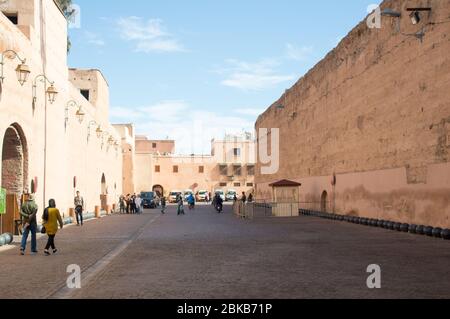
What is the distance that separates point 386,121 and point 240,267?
50.9 feet

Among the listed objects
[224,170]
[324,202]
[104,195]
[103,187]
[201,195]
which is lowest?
[324,202]

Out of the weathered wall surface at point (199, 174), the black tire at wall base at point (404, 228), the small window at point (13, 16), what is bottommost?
the black tire at wall base at point (404, 228)

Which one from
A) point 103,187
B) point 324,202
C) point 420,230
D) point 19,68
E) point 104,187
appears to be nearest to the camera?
point 420,230

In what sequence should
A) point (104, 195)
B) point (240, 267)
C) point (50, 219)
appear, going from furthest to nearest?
point (104, 195) < point (50, 219) < point (240, 267)

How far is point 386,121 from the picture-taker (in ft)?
84.7

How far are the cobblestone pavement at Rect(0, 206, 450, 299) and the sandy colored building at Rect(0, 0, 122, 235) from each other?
5269mm

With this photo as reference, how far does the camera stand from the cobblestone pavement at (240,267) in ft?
30.8

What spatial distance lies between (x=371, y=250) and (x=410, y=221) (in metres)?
7.82

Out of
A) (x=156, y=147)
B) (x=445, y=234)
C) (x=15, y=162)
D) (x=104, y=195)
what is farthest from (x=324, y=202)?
(x=156, y=147)

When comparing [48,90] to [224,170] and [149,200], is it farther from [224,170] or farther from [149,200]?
[224,170]

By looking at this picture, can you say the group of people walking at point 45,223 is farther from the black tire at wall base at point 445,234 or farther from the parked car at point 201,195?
the parked car at point 201,195

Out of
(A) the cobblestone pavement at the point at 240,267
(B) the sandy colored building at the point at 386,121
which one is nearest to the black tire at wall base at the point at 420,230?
(B) the sandy colored building at the point at 386,121

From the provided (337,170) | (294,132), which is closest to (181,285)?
(337,170)

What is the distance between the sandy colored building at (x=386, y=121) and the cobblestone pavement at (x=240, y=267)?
325 centimetres
